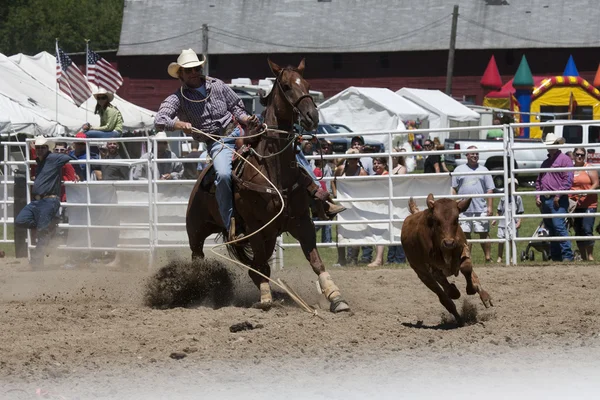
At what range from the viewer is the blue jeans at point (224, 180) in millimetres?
8977

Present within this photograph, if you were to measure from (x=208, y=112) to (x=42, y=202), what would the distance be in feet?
16.8

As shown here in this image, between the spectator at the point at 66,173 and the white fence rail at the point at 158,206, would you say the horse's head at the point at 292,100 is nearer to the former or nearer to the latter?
the white fence rail at the point at 158,206

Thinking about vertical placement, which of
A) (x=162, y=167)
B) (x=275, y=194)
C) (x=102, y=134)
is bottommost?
(x=275, y=194)

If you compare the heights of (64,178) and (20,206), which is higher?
(64,178)

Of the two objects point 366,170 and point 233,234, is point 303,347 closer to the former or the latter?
point 233,234

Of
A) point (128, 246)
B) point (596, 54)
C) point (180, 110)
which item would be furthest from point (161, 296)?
point (596, 54)

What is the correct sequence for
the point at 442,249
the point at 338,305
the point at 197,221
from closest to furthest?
the point at 442,249 → the point at 338,305 → the point at 197,221

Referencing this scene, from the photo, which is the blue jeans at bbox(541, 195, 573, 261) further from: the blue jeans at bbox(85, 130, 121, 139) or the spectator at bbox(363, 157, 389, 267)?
the blue jeans at bbox(85, 130, 121, 139)

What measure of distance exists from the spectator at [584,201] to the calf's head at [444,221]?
19.7 ft

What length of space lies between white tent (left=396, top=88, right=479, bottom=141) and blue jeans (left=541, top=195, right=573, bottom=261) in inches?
947

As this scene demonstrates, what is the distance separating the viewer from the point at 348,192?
44.6 feet

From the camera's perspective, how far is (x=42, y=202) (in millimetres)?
13719

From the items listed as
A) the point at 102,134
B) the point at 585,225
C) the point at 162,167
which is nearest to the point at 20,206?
the point at 102,134

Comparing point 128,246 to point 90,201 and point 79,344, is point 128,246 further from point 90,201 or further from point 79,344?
point 79,344
